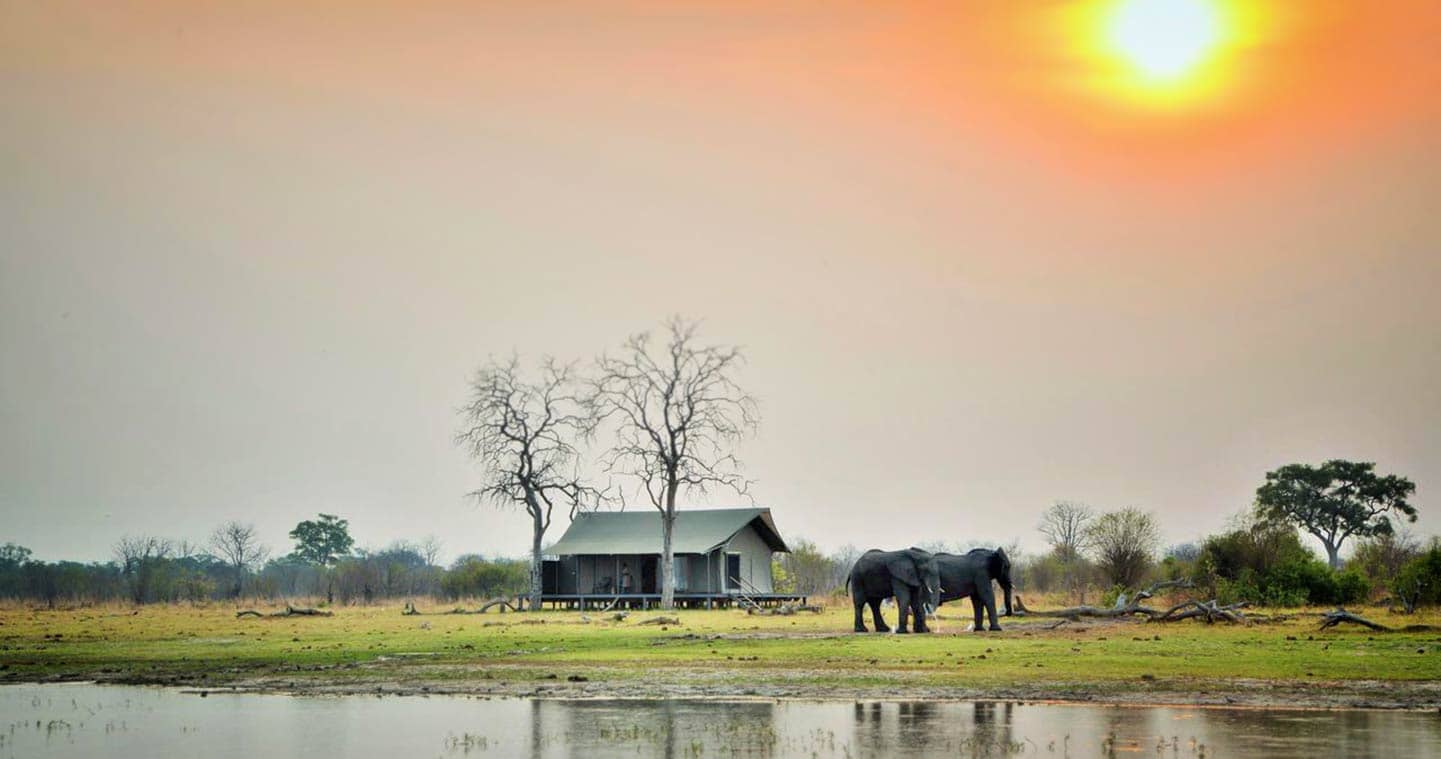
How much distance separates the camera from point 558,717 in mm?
23516

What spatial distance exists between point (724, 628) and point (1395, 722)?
Answer: 3215 cm

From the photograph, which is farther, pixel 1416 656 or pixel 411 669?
pixel 411 669

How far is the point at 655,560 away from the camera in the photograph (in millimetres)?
83688

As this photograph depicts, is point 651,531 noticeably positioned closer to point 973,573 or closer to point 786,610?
point 786,610

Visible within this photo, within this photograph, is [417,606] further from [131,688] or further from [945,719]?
[945,719]

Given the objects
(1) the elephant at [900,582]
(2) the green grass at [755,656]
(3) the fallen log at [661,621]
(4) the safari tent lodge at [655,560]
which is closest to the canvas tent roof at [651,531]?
(4) the safari tent lodge at [655,560]

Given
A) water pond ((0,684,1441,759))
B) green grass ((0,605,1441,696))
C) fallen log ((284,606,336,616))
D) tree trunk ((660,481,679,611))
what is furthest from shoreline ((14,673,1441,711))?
tree trunk ((660,481,679,611))

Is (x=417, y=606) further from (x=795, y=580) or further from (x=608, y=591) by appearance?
(x=795, y=580)

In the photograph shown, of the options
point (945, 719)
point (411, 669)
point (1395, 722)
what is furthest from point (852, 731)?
point (411, 669)

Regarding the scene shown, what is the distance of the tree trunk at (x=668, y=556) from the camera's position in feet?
250

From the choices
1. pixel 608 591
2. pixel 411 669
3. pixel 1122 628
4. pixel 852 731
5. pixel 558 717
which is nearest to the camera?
pixel 852 731

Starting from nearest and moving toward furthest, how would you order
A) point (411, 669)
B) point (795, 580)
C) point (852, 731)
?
1. point (852, 731)
2. point (411, 669)
3. point (795, 580)

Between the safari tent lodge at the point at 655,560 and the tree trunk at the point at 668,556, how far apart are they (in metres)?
1.13

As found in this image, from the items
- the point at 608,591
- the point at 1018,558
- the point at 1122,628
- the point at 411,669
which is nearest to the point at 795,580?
the point at 608,591
